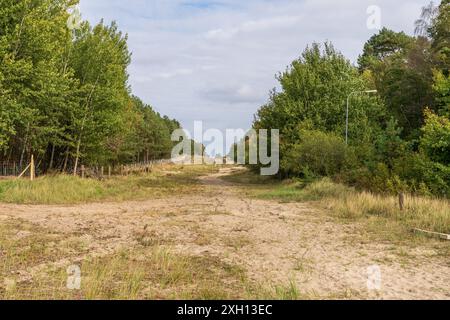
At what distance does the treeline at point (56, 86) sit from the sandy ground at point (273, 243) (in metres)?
6.86

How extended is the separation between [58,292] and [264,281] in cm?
368

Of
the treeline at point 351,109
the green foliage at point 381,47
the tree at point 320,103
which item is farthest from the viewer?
the green foliage at point 381,47

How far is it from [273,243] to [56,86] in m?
17.8

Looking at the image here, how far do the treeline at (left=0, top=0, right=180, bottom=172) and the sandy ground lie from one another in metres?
6.86

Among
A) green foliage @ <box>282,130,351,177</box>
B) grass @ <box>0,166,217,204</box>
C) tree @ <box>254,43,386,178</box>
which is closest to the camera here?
grass @ <box>0,166,217,204</box>

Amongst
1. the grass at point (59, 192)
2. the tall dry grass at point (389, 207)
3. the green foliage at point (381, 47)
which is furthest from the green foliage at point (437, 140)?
the green foliage at point (381, 47)

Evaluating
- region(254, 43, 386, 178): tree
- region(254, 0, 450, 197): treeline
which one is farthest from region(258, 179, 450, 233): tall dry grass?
region(254, 43, 386, 178): tree

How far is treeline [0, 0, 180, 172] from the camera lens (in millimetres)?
21453

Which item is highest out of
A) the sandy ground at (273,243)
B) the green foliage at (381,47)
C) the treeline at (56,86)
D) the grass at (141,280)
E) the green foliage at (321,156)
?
the green foliage at (381,47)

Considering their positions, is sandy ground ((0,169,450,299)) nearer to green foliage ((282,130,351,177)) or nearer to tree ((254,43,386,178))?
green foliage ((282,130,351,177))

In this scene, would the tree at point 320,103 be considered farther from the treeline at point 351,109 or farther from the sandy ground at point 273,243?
the sandy ground at point 273,243

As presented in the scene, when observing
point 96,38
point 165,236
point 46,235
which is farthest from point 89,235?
point 96,38

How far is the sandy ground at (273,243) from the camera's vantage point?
8430mm

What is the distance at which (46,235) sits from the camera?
12.6 meters
